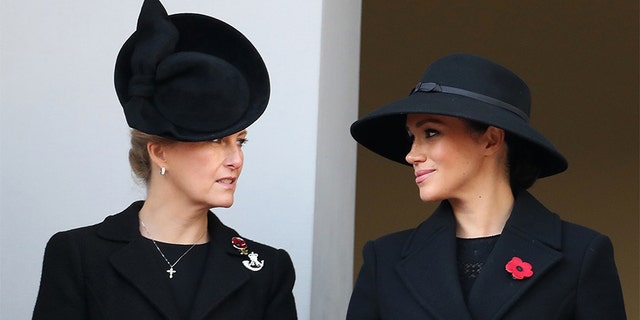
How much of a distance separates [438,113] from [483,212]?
349mm

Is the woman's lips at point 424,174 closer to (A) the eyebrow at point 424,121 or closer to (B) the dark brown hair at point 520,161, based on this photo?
(A) the eyebrow at point 424,121

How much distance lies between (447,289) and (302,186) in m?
0.96

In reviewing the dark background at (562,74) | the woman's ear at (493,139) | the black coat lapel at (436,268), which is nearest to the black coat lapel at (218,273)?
the black coat lapel at (436,268)

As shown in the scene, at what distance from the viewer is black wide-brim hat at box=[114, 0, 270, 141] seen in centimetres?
346

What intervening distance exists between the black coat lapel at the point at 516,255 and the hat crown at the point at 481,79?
0.29 meters

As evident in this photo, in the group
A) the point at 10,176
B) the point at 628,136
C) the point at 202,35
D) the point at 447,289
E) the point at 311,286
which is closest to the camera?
the point at 447,289

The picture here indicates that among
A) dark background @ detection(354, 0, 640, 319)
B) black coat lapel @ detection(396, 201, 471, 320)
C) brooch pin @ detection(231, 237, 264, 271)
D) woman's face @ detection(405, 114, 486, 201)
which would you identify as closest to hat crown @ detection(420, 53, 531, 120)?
woman's face @ detection(405, 114, 486, 201)

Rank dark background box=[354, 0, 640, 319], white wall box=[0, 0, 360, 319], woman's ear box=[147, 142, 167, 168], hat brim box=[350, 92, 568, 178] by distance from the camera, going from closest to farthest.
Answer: hat brim box=[350, 92, 568, 178], woman's ear box=[147, 142, 167, 168], white wall box=[0, 0, 360, 319], dark background box=[354, 0, 640, 319]

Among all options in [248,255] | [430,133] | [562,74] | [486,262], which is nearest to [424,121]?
[430,133]

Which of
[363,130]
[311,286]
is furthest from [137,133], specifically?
[311,286]

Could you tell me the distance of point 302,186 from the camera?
4.25m

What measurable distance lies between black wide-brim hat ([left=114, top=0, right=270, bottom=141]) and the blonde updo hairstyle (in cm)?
10

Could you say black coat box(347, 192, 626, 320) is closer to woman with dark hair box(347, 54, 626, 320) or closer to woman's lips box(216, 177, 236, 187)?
woman with dark hair box(347, 54, 626, 320)

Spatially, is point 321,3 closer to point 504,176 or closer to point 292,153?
point 292,153
